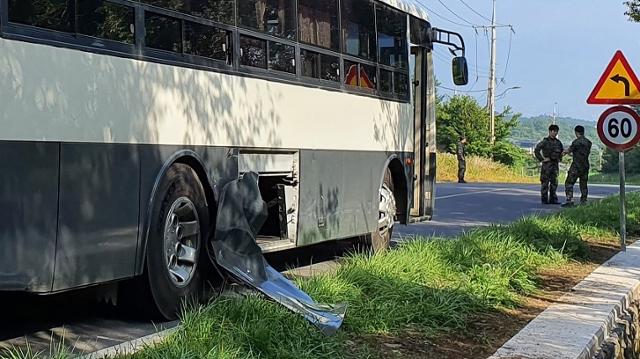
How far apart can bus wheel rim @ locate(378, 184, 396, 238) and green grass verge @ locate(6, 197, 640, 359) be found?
103cm

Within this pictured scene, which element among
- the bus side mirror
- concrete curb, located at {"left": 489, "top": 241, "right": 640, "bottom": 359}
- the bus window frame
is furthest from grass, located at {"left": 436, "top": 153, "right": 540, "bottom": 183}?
the bus window frame

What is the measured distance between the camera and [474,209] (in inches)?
771

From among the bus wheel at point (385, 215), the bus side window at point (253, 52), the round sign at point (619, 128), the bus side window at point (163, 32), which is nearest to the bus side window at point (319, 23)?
the bus side window at point (253, 52)

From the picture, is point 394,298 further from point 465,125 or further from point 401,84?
point 465,125

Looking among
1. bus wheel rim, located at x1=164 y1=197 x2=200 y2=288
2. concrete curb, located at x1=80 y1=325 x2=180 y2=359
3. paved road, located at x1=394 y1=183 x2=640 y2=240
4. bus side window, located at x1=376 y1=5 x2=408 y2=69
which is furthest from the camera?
paved road, located at x1=394 y1=183 x2=640 y2=240

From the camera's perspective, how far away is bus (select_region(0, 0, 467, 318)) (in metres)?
4.89

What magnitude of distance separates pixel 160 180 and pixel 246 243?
107cm

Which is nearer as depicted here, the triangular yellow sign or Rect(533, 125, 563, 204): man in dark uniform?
the triangular yellow sign

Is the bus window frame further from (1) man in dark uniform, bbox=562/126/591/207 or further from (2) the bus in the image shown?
(1) man in dark uniform, bbox=562/126/591/207

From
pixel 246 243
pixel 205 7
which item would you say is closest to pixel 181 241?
pixel 246 243

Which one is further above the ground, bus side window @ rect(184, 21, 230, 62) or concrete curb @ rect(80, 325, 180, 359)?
bus side window @ rect(184, 21, 230, 62)

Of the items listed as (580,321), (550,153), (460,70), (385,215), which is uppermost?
(460,70)

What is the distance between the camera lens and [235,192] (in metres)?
6.86

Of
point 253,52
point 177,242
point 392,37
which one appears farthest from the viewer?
point 392,37
